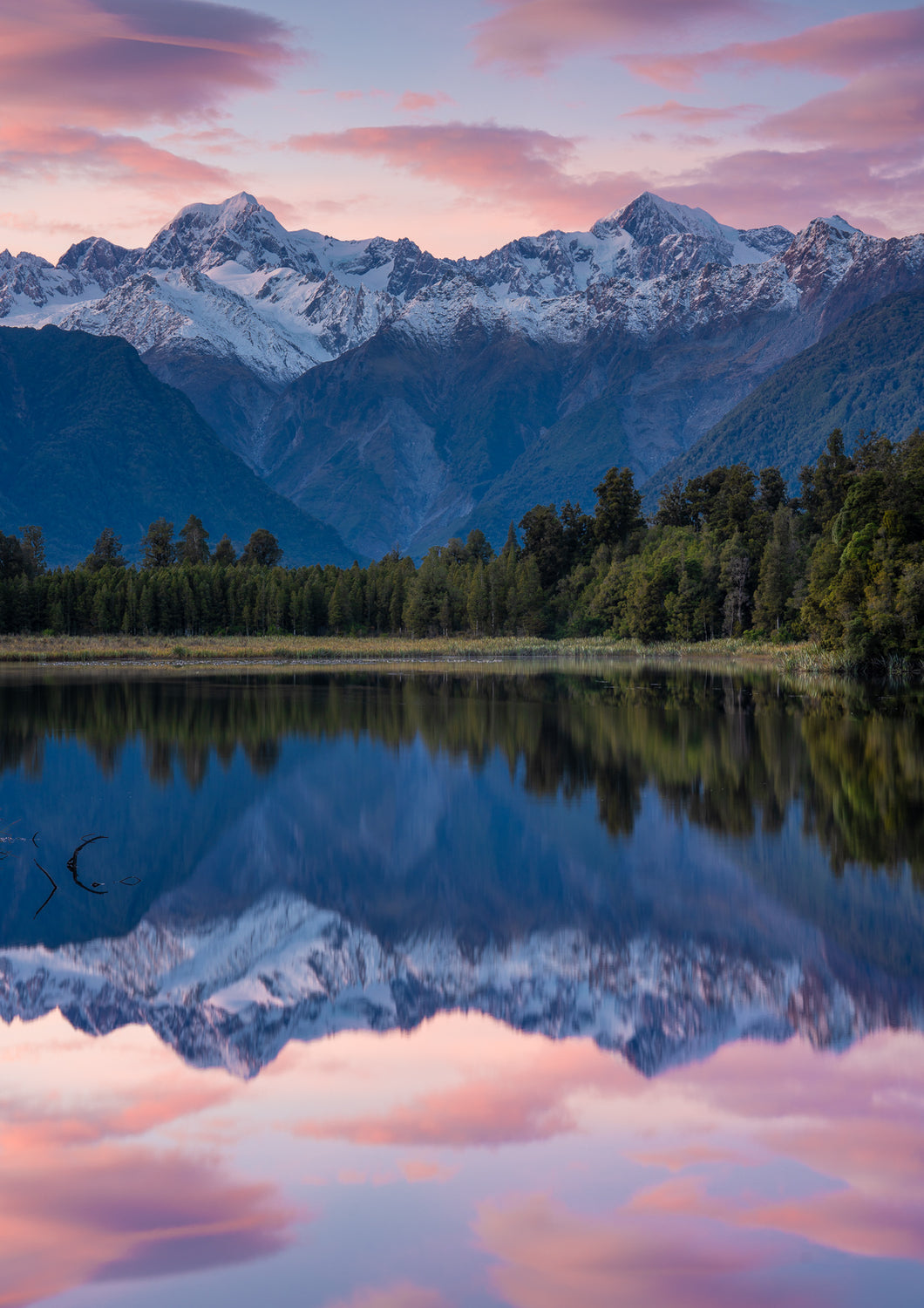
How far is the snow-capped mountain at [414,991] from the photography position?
1126cm

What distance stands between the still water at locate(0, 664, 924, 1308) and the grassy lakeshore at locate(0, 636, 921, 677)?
6374 centimetres

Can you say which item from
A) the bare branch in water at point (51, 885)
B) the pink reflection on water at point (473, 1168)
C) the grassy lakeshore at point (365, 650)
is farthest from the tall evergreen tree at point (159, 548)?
the pink reflection on water at point (473, 1168)

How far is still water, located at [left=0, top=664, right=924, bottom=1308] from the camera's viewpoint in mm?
7453

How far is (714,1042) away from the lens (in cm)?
1093

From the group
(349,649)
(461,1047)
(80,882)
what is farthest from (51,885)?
(349,649)

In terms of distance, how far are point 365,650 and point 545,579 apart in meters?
35.2

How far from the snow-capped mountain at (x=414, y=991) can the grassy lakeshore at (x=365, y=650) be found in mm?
69077

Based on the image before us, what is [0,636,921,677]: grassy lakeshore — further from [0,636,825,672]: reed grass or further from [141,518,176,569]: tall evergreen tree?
[141,518,176,569]: tall evergreen tree

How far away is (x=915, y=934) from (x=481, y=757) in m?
18.4

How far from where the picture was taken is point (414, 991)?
12539 millimetres

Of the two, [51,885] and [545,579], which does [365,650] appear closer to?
[545,579]

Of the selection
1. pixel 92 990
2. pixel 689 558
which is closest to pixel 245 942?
pixel 92 990

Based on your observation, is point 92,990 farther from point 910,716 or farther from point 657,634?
point 657,634

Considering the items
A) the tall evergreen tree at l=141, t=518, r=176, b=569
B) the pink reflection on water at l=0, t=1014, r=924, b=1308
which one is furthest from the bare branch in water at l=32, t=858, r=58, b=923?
the tall evergreen tree at l=141, t=518, r=176, b=569
